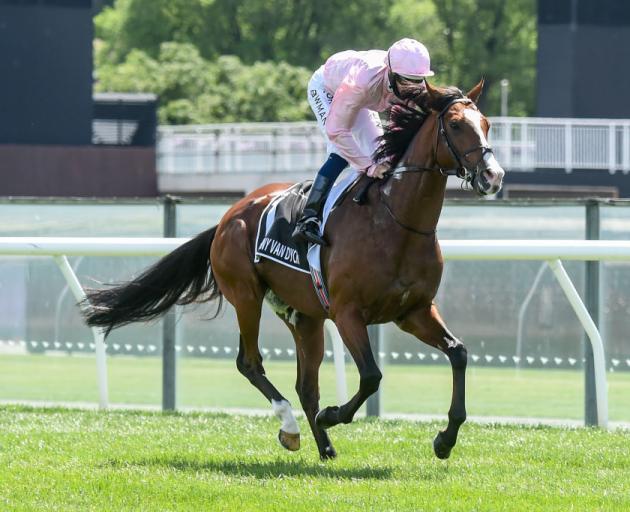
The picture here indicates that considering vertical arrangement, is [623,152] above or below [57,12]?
below

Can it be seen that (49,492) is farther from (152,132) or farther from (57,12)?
(152,132)

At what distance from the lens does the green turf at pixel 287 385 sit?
28.0ft

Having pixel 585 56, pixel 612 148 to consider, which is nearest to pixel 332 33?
pixel 585 56

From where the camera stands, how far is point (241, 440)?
711 cm

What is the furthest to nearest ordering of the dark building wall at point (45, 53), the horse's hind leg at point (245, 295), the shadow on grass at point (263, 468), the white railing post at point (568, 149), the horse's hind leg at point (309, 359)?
the white railing post at point (568, 149)
the dark building wall at point (45, 53)
the horse's hind leg at point (245, 295)
the horse's hind leg at point (309, 359)
the shadow on grass at point (263, 468)

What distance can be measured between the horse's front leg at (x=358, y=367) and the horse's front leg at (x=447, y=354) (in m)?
0.26

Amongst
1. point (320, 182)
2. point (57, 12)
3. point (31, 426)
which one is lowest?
point (31, 426)

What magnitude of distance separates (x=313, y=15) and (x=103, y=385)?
122 ft

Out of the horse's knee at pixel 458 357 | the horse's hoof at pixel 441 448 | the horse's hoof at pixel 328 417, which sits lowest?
the horse's hoof at pixel 441 448

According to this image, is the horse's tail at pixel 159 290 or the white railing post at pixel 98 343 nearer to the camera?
the horse's tail at pixel 159 290

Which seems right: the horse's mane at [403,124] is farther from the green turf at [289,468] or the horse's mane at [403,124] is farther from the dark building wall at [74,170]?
the dark building wall at [74,170]

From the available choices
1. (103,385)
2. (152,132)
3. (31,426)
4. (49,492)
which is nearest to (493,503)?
(49,492)

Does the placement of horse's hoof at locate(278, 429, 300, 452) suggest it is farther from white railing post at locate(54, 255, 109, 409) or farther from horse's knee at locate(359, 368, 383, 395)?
white railing post at locate(54, 255, 109, 409)

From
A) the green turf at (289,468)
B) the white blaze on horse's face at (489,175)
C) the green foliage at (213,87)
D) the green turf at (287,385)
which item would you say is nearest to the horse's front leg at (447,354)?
the green turf at (289,468)
